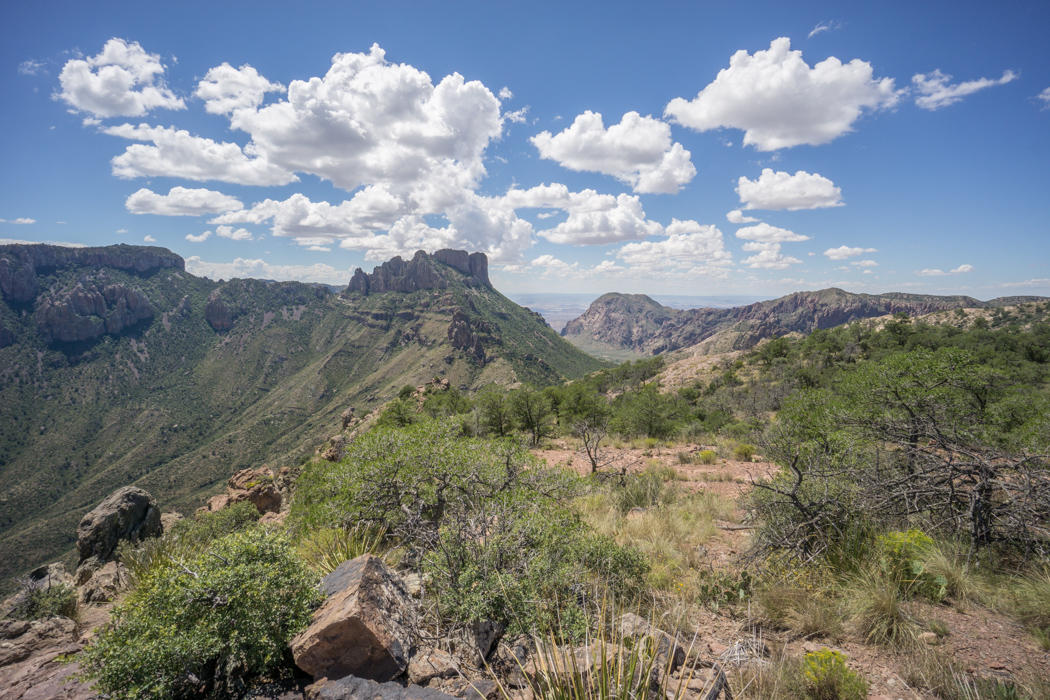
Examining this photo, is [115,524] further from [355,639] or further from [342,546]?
[355,639]

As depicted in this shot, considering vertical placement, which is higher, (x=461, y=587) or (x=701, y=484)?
(x=461, y=587)

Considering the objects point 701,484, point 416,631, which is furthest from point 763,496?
point 416,631

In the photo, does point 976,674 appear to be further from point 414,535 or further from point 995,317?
point 995,317

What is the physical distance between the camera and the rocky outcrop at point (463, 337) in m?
160

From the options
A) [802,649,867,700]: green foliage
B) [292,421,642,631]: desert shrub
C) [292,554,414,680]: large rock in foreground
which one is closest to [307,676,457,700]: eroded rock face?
[292,554,414,680]: large rock in foreground

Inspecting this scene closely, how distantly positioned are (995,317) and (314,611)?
378 ft

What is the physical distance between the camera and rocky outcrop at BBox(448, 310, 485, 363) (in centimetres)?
16038

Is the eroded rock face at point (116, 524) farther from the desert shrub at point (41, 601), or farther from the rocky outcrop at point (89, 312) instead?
the rocky outcrop at point (89, 312)

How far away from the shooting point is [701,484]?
1171 centimetres

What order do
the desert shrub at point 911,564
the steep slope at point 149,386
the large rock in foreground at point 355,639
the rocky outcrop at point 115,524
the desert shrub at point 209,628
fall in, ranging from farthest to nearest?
the steep slope at point 149,386, the rocky outcrop at point 115,524, the desert shrub at point 911,564, the large rock in foreground at point 355,639, the desert shrub at point 209,628

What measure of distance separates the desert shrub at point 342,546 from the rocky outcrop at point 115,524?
12.4 m

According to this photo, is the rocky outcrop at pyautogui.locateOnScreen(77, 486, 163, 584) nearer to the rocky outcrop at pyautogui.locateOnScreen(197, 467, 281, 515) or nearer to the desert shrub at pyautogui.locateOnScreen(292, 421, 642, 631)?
the rocky outcrop at pyautogui.locateOnScreen(197, 467, 281, 515)

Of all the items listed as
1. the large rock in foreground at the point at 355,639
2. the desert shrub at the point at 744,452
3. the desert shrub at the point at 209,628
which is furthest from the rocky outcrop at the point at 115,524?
the desert shrub at the point at 744,452

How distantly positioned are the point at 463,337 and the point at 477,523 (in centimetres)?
15972
